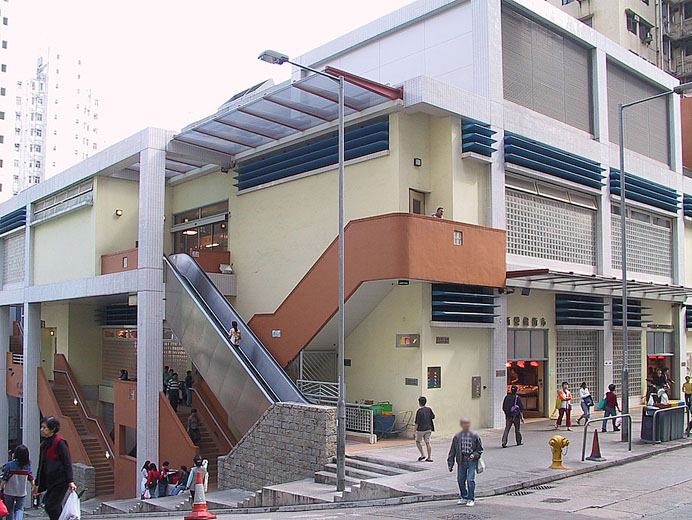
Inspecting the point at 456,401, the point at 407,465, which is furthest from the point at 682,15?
the point at 407,465

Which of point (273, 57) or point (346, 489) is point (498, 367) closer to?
point (346, 489)

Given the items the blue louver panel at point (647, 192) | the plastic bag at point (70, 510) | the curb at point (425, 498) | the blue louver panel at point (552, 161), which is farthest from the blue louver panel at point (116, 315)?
the plastic bag at point (70, 510)

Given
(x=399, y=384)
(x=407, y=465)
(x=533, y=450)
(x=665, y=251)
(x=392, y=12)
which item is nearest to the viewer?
(x=407, y=465)

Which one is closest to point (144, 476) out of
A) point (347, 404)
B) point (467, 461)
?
point (347, 404)

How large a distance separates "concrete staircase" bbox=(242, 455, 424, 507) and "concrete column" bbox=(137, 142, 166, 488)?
26.9 feet

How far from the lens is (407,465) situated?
1538 centimetres

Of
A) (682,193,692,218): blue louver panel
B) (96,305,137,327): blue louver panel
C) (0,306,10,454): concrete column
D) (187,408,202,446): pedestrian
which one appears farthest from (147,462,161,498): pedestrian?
(682,193,692,218): blue louver panel

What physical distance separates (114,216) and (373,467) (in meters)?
16.9

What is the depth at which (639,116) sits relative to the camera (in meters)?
30.5

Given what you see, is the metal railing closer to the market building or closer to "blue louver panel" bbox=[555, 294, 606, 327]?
the market building

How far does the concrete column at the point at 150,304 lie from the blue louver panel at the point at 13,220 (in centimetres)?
1342

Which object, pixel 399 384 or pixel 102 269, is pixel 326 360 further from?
pixel 102 269

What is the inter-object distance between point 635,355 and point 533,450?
1371 centimetres

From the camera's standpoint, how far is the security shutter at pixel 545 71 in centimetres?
2320
